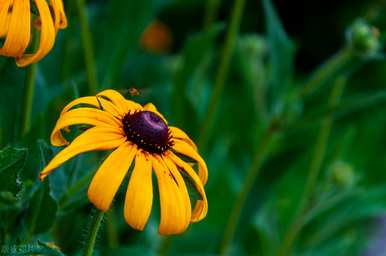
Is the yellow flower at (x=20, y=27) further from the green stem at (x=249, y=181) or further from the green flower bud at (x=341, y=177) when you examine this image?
the green flower bud at (x=341, y=177)

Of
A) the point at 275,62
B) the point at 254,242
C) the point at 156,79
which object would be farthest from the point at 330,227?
the point at 156,79

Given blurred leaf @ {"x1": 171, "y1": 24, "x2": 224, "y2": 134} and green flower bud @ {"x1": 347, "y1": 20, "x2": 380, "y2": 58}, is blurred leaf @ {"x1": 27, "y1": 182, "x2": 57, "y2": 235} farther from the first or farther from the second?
green flower bud @ {"x1": 347, "y1": 20, "x2": 380, "y2": 58}

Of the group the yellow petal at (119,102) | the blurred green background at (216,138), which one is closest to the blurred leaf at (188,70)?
the blurred green background at (216,138)

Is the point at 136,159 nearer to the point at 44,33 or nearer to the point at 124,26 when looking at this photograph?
the point at 44,33

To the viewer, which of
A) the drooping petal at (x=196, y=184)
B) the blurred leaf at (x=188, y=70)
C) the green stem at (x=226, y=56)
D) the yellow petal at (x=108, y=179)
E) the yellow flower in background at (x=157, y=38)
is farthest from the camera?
the yellow flower in background at (x=157, y=38)

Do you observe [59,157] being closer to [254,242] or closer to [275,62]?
[275,62]

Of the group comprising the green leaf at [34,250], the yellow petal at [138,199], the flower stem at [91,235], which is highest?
the yellow petal at [138,199]

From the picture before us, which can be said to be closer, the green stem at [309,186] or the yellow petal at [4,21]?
the yellow petal at [4,21]
